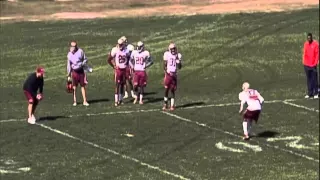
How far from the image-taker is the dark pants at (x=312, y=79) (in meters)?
25.6

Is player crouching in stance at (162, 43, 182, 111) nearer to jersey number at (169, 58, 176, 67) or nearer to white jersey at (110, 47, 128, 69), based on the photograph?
jersey number at (169, 58, 176, 67)

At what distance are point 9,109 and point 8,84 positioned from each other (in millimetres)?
4422

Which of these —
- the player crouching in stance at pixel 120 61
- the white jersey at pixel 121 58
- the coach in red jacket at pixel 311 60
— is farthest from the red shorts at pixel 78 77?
the coach in red jacket at pixel 311 60

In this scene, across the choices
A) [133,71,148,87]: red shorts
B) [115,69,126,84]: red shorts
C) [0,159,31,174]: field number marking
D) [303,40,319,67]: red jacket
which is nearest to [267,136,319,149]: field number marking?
[303,40,319,67]: red jacket

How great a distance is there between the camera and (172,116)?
78.5 feet

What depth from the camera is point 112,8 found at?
149 ft

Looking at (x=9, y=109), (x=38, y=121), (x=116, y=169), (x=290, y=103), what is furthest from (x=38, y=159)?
(x=290, y=103)

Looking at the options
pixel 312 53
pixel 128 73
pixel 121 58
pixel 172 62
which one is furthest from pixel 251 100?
pixel 128 73

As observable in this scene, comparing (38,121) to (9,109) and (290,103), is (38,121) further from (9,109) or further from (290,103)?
(290,103)

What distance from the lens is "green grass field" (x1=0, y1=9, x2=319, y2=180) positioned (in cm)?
1956

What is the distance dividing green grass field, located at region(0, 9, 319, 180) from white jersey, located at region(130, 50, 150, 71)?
46.9 inches

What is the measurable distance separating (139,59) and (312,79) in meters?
5.11

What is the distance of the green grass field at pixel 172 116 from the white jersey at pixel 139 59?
1.19 m

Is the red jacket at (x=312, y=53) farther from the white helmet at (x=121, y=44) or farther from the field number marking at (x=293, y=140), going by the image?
the white helmet at (x=121, y=44)
